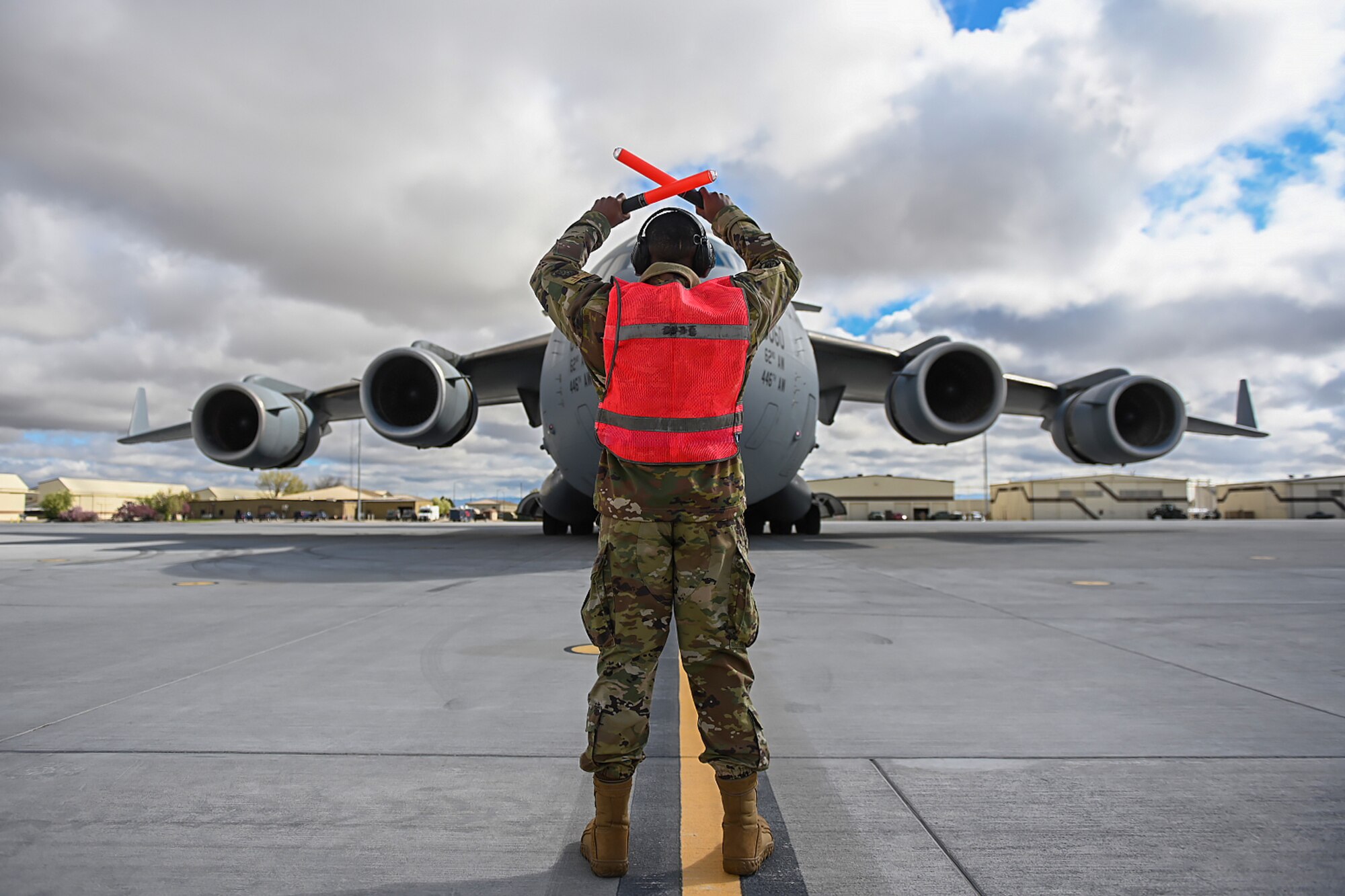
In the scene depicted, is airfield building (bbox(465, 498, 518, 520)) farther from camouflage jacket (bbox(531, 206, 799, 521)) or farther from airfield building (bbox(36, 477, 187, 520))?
camouflage jacket (bbox(531, 206, 799, 521))

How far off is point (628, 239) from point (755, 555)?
4.36 metres

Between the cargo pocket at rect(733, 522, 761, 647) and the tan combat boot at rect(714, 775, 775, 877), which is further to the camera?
the cargo pocket at rect(733, 522, 761, 647)

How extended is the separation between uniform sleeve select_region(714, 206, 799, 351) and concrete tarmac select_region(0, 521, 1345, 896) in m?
1.37

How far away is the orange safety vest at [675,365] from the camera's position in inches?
80.2

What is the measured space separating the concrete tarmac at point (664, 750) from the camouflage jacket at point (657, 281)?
845 mm

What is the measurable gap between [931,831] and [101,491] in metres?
82.6

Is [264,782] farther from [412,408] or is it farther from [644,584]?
[412,408]

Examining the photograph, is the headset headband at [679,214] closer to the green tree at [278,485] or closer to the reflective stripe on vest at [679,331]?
the reflective stripe on vest at [679,331]

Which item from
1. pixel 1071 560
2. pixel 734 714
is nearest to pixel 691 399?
pixel 734 714

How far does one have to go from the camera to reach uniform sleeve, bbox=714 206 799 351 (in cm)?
218

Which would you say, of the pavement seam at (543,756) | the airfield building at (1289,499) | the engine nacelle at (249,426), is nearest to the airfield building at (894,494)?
the airfield building at (1289,499)

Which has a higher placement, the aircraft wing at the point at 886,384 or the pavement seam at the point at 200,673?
the aircraft wing at the point at 886,384

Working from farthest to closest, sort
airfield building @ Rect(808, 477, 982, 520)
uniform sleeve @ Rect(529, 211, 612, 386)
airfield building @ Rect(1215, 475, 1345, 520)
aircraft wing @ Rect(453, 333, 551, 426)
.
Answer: airfield building @ Rect(808, 477, 982, 520) → airfield building @ Rect(1215, 475, 1345, 520) → aircraft wing @ Rect(453, 333, 551, 426) → uniform sleeve @ Rect(529, 211, 612, 386)

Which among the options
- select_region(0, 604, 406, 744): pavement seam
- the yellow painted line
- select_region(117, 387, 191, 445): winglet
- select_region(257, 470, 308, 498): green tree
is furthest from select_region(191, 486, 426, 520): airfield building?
the yellow painted line
